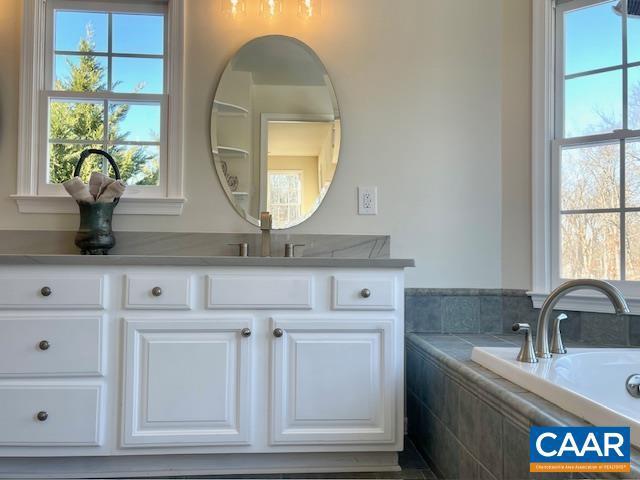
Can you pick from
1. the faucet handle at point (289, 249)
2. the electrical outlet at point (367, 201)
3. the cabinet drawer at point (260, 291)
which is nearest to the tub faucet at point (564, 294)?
the cabinet drawer at point (260, 291)

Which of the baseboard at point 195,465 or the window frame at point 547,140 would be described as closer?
the baseboard at point 195,465

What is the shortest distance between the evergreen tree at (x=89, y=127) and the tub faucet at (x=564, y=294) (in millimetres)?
1826

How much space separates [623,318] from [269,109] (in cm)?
191

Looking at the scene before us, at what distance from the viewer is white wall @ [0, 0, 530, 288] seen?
2.21m

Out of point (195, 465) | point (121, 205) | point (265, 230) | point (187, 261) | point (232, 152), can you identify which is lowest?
point (195, 465)

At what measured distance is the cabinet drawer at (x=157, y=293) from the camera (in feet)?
5.44

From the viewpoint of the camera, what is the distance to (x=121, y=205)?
2.13 m

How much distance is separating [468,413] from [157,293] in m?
1.18

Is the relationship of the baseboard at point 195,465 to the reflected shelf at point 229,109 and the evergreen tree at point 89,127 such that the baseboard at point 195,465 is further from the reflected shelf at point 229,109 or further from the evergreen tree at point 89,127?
the reflected shelf at point 229,109

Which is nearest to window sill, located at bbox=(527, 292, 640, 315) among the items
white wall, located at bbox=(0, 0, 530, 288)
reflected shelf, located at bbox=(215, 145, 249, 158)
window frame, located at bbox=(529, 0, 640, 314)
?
window frame, located at bbox=(529, 0, 640, 314)

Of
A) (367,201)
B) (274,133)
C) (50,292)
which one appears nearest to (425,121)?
(367,201)

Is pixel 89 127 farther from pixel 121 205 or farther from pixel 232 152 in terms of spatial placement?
pixel 232 152

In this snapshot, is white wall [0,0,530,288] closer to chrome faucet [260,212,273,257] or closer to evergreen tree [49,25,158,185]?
chrome faucet [260,212,273,257]

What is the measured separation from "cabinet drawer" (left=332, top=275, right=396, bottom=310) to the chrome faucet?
0.44 meters
